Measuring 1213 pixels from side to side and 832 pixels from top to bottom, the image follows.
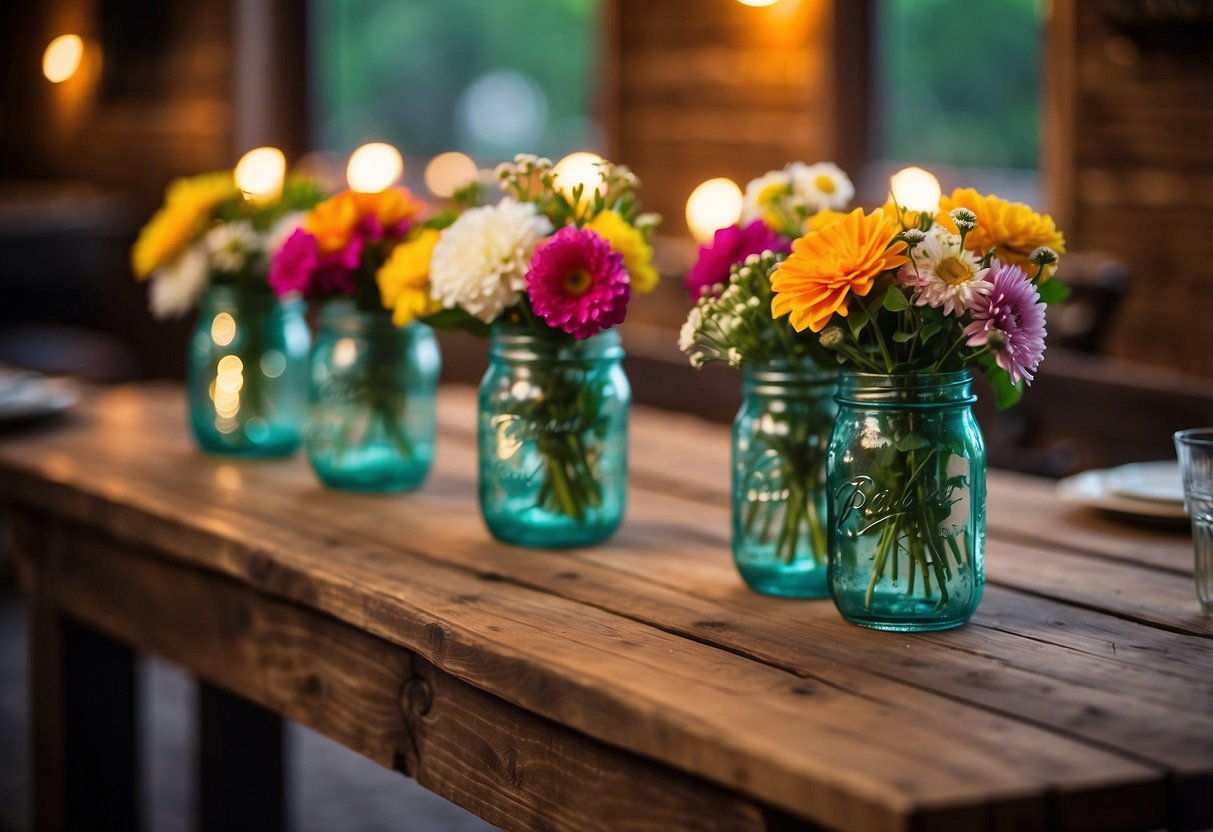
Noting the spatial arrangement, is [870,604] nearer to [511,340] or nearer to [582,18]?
[511,340]

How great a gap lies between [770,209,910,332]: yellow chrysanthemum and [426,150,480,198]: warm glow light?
16.5ft

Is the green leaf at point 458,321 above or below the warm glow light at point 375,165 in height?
below

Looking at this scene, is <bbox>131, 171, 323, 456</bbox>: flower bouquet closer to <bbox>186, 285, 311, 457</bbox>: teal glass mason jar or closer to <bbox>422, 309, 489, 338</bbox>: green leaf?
<bbox>186, 285, 311, 457</bbox>: teal glass mason jar

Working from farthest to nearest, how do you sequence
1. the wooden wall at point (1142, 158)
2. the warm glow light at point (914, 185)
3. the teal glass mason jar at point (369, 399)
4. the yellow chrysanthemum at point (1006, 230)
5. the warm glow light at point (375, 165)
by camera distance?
the warm glow light at point (375, 165) → the warm glow light at point (914, 185) → the wooden wall at point (1142, 158) → the teal glass mason jar at point (369, 399) → the yellow chrysanthemum at point (1006, 230)

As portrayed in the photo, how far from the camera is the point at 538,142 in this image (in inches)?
253

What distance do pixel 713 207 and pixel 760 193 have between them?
3.07 m

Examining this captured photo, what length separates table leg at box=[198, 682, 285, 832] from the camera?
2.12m

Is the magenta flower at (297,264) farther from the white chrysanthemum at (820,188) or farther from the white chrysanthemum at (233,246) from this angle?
the white chrysanthemum at (820,188)

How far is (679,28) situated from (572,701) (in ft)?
13.6

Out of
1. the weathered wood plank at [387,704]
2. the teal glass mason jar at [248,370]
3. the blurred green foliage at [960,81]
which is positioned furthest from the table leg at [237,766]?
the blurred green foliage at [960,81]

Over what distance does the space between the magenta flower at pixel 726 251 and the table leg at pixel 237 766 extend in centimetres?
108

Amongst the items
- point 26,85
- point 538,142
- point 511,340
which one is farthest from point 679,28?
point 26,85

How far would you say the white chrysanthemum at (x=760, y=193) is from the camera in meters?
1.46

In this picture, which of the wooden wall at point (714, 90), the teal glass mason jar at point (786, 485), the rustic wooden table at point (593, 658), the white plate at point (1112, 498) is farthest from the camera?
the wooden wall at point (714, 90)
